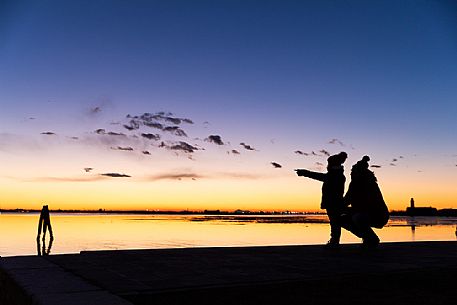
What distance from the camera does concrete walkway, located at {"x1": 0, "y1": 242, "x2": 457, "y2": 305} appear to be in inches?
226

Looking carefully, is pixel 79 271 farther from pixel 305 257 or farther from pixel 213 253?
pixel 305 257

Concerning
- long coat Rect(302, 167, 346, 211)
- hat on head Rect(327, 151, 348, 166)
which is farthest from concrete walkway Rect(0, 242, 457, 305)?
hat on head Rect(327, 151, 348, 166)

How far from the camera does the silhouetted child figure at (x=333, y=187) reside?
12.0m

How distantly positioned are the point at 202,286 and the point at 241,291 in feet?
1.80

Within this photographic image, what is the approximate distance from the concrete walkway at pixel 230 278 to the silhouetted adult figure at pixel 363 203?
1255 mm

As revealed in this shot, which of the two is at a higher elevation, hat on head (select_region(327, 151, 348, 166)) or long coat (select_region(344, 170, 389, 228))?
hat on head (select_region(327, 151, 348, 166))

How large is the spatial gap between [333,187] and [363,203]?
76 centimetres

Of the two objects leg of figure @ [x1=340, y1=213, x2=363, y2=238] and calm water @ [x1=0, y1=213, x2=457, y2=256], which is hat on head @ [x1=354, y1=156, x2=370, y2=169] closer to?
leg of figure @ [x1=340, y1=213, x2=363, y2=238]

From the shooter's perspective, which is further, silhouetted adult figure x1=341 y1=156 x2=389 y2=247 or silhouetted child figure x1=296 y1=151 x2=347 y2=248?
silhouetted child figure x1=296 y1=151 x2=347 y2=248

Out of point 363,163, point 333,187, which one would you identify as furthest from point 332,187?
point 363,163

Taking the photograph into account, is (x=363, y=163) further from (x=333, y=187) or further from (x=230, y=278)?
(x=230, y=278)

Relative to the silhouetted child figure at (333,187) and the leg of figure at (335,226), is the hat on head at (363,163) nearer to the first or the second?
the silhouetted child figure at (333,187)

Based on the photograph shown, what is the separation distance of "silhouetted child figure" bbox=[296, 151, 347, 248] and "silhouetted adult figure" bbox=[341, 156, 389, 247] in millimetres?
194

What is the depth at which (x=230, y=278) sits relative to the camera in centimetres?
709
